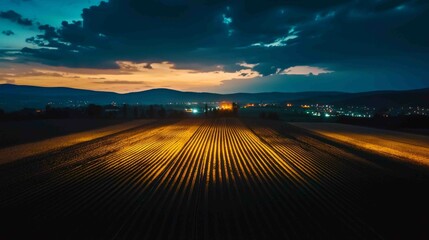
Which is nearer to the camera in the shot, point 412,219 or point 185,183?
point 412,219

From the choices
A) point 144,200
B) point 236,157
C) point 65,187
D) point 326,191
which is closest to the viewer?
point 144,200

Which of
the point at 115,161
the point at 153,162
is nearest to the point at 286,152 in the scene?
the point at 153,162

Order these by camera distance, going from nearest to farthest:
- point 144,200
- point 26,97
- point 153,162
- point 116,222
Result: 1. point 116,222
2. point 144,200
3. point 153,162
4. point 26,97

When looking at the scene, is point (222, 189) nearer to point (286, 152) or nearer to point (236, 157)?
point (236, 157)

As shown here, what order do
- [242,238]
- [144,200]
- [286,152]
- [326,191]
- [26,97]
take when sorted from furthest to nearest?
[26,97] < [286,152] < [326,191] < [144,200] < [242,238]

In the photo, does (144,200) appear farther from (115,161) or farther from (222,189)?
(115,161)

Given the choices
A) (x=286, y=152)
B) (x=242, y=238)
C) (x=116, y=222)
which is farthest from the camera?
(x=286, y=152)

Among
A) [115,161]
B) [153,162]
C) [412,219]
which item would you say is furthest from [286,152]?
[412,219]

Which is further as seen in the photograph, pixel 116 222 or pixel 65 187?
pixel 65 187
